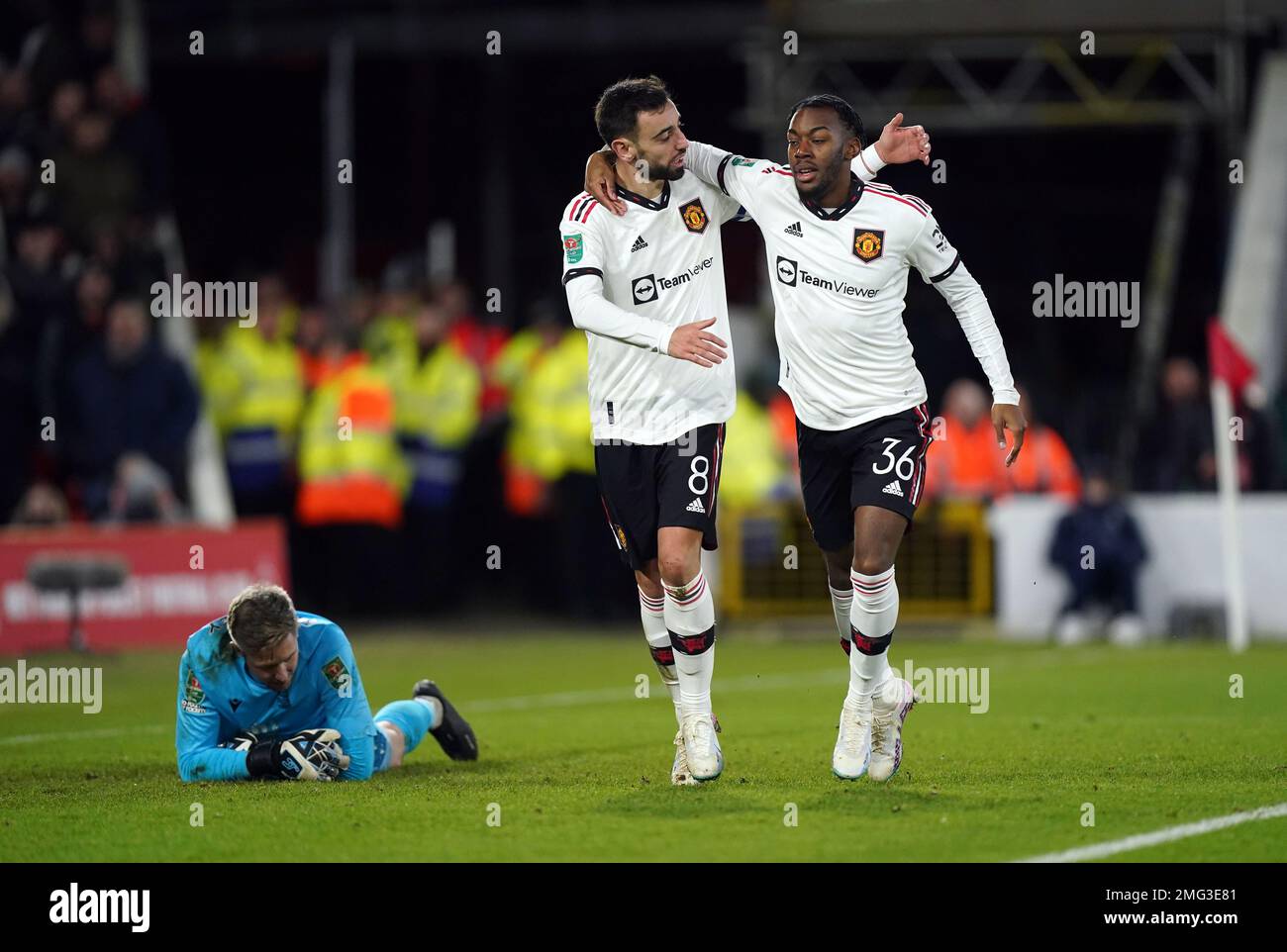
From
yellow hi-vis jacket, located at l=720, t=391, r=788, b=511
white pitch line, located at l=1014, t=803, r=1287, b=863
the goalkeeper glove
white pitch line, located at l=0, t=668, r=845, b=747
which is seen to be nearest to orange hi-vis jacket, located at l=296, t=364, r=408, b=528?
yellow hi-vis jacket, located at l=720, t=391, r=788, b=511

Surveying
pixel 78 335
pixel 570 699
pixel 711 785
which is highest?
pixel 78 335

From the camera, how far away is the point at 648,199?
8945 mm

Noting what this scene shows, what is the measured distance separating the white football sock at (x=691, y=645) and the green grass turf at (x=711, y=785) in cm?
38

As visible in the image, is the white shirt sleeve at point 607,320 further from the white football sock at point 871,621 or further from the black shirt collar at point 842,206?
the white football sock at point 871,621

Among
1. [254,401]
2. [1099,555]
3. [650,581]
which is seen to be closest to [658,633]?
[650,581]

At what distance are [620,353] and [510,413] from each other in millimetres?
10424

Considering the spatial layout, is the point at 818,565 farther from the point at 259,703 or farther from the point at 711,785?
the point at 259,703

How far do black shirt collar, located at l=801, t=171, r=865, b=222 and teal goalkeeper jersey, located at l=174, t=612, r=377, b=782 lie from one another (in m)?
2.58

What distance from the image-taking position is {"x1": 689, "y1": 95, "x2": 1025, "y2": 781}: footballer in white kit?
8.69 metres

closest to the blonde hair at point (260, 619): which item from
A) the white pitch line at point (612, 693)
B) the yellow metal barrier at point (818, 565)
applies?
the white pitch line at point (612, 693)

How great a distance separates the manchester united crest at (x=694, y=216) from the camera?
8984mm

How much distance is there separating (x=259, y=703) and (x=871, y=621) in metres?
2.49

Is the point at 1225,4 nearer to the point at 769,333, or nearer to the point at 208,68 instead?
the point at 769,333

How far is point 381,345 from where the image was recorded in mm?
18953
